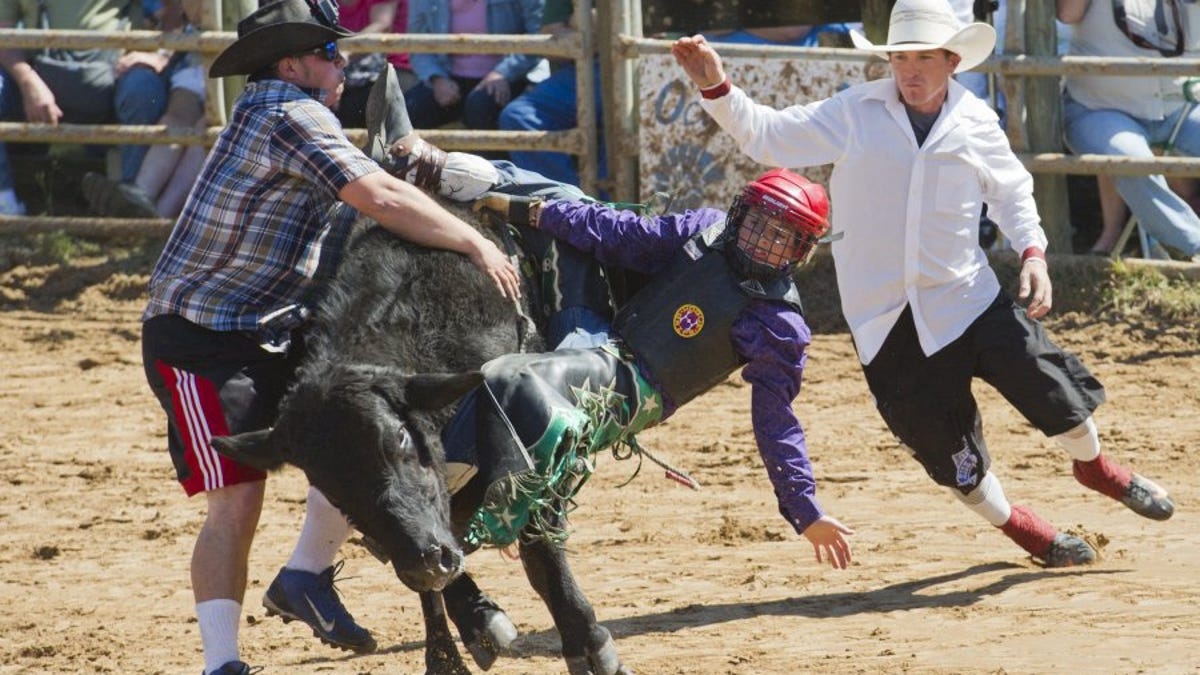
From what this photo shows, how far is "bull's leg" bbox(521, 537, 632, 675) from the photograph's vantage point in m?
5.28

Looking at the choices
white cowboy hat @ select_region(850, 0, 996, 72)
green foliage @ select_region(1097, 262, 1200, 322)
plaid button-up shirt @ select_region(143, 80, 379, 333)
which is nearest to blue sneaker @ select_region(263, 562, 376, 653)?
plaid button-up shirt @ select_region(143, 80, 379, 333)

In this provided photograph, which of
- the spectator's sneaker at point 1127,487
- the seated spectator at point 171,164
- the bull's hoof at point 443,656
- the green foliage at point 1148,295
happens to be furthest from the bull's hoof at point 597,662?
the seated spectator at point 171,164

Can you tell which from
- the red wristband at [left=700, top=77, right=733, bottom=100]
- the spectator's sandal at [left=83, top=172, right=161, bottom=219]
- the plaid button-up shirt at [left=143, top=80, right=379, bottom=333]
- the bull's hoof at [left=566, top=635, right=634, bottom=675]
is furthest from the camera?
the spectator's sandal at [left=83, top=172, right=161, bottom=219]

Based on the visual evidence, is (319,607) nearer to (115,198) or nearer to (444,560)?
(444,560)

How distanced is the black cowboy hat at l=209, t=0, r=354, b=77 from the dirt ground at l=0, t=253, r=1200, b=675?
72.3 inches

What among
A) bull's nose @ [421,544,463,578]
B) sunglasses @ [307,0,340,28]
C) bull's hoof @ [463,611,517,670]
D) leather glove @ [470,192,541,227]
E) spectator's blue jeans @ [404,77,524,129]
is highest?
sunglasses @ [307,0,340,28]

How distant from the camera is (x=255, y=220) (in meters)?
5.09

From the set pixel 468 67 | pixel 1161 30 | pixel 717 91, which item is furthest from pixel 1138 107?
pixel 717 91

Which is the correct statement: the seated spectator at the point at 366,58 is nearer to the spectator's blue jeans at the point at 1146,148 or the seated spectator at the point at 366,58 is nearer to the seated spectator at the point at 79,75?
the seated spectator at the point at 79,75

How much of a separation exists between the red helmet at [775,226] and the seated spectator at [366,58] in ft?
17.3

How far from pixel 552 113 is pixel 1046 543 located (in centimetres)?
481

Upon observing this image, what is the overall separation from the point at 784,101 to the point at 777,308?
4.74 meters

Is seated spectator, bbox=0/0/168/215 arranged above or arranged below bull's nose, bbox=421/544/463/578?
above

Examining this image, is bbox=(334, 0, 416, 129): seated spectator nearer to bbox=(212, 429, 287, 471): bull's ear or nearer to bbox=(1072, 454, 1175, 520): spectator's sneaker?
bbox=(1072, 454, 1175, 520): spectator's sneaker
